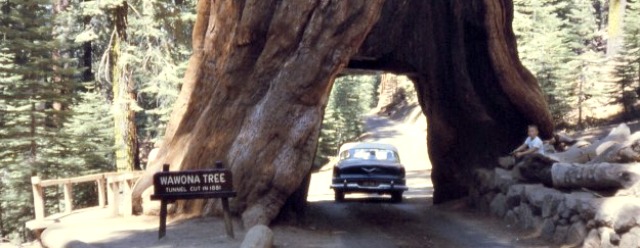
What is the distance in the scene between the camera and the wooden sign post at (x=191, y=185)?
38.7 feet

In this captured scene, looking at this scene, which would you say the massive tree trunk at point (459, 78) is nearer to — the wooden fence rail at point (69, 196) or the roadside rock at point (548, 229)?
the roadside rock at point (548, 229)

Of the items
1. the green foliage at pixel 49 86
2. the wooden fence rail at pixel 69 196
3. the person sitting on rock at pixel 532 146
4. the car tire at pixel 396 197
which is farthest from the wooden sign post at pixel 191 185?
the green foliage at pixel 49 86

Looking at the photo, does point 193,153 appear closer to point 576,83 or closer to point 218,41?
point 218,41

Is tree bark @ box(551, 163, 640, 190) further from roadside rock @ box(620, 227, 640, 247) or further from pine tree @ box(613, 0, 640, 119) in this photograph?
pine tree @ box(613, 0, 640, 119)

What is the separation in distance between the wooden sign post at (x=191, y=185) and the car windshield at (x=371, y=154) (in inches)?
482

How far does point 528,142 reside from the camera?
17.2 m

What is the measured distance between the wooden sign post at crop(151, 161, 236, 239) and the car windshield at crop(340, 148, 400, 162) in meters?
12.2

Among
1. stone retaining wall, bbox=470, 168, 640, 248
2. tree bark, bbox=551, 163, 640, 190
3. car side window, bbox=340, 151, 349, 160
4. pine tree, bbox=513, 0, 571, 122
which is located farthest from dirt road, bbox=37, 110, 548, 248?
pine tree, bbox=513, 0, 571, 122

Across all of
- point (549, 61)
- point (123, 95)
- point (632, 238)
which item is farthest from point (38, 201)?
point (549, 61)

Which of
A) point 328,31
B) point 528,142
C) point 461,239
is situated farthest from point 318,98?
point 528,142

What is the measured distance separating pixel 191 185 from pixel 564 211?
6450 mm

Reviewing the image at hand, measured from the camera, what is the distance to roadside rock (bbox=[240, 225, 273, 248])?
34.3ft

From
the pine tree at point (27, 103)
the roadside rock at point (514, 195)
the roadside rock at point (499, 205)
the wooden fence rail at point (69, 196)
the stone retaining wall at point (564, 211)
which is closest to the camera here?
the stone retaining wall at point (564, 211)

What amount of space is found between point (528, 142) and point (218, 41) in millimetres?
7429
